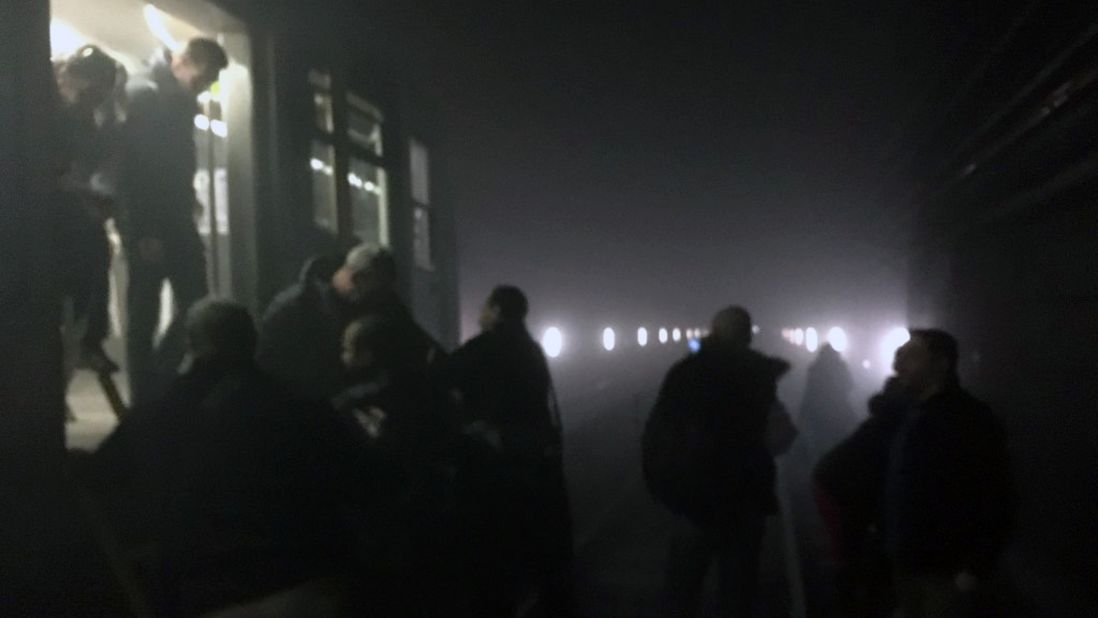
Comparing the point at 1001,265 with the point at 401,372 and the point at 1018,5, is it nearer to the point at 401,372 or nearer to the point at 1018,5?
the point at 1018,5

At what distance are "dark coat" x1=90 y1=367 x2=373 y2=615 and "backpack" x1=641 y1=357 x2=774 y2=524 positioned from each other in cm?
232

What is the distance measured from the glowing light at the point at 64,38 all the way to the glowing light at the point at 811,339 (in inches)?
2041

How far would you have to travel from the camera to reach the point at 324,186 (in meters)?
7.16

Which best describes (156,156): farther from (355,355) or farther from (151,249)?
(355,355)

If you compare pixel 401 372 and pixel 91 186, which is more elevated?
pixel 91 186

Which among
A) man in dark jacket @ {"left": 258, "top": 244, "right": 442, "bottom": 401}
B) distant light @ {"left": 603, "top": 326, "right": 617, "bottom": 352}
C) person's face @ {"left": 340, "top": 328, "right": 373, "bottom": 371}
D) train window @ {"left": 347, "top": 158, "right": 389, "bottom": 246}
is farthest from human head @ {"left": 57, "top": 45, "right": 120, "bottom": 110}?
distant light @ {"left": 603, "top": 326, "right": 617, "bottom": 352}

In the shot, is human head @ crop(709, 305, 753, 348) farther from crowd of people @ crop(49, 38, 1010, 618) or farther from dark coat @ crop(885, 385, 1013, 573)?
dark coat @ crop(885, 385, 1013, 573)

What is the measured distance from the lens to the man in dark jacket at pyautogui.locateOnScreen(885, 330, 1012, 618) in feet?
13.4

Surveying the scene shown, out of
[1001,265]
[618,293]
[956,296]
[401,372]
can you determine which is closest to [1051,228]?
[1001,265]

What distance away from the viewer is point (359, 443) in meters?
3.69

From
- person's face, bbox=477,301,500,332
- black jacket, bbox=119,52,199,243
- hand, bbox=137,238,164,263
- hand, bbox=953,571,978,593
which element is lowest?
hand, bbox=953,571,978,593

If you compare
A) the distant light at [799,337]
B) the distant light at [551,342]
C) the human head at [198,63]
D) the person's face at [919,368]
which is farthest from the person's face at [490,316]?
the distant light at [799,337]

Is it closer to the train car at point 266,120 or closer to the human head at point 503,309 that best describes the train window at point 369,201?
the train car at point 266,120

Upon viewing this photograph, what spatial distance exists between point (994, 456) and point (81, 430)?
417 centimetres
